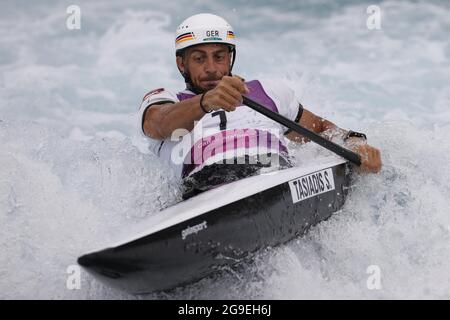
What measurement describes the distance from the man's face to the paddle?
655 millimetres

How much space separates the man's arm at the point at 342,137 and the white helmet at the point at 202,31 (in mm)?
809

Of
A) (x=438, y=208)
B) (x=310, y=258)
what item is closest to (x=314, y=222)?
(x=310, y=258)

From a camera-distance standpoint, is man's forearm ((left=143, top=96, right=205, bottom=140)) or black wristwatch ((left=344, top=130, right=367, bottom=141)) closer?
man's forearm ((left=143, top=96, right=205, bottom=140))

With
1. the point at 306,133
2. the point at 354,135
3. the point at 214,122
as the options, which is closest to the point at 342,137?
the point at 354,135

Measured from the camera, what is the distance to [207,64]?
4086mm

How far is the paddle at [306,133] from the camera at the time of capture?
350 centimetres

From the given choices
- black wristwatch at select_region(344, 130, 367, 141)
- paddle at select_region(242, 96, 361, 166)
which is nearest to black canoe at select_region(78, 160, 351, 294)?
paddle at select_region(242, 96, 361, 166)

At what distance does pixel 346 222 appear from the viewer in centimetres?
396

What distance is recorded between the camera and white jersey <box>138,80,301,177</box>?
12.2 feet

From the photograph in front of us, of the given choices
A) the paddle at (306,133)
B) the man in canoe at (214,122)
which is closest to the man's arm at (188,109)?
the man in canoe at (214,122)

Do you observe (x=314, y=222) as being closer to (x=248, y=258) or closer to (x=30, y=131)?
(x=248, y=258)

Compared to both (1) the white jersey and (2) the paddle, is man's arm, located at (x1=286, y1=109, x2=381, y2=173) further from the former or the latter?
(1) the white jersey
